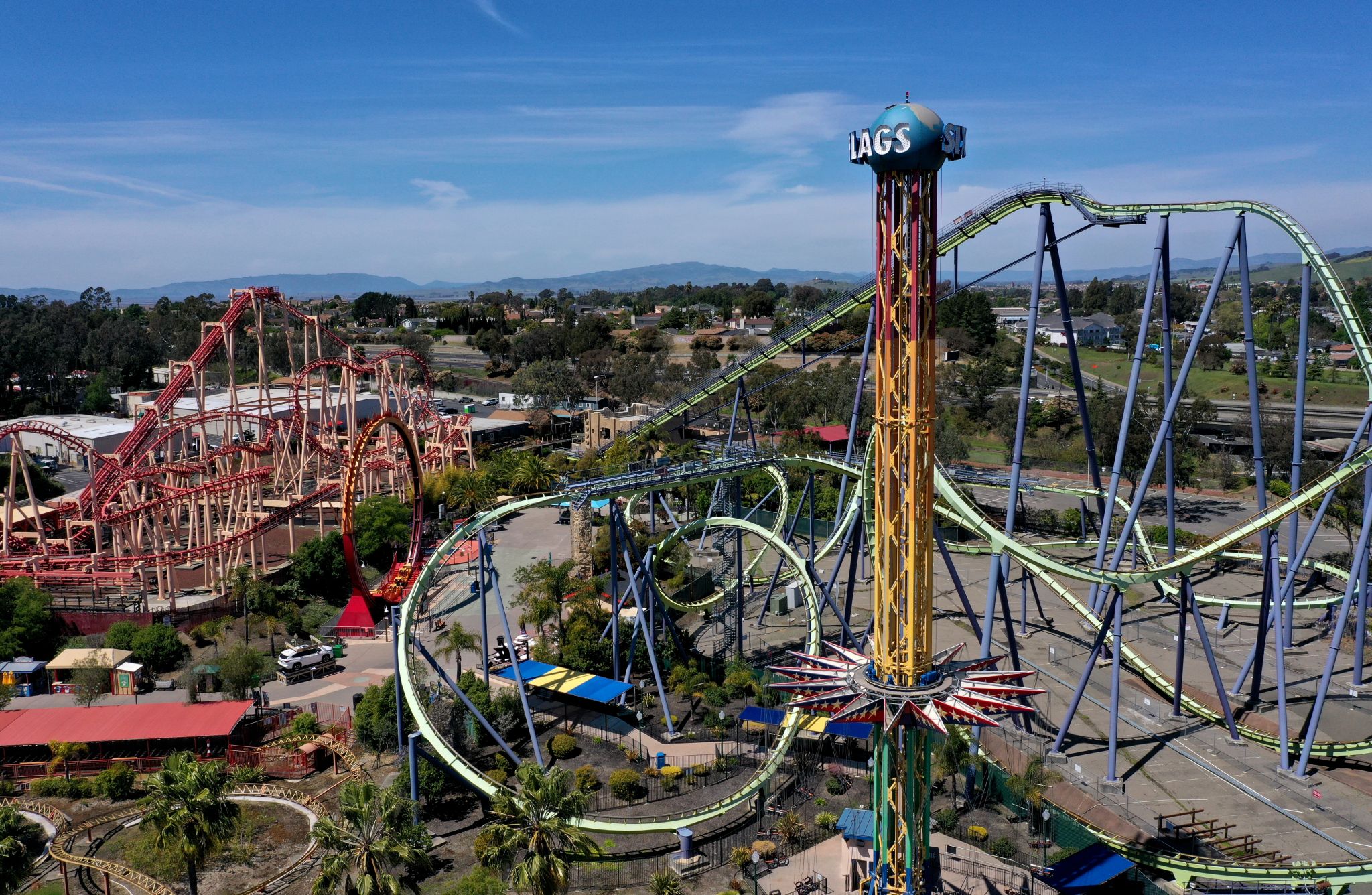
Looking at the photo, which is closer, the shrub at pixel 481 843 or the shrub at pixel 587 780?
the shrub at pixel 481 843

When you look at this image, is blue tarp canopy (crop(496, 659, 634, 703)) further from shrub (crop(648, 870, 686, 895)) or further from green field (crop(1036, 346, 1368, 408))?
green field (crop(1036, 346, 1368, 408))

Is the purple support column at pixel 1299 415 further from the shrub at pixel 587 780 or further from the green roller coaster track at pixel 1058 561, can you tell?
the shrub at pixel 587 780

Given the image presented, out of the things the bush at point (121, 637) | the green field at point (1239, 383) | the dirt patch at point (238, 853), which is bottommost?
the dirt patch at point (238, 853)

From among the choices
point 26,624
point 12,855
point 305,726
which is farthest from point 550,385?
point 12,855

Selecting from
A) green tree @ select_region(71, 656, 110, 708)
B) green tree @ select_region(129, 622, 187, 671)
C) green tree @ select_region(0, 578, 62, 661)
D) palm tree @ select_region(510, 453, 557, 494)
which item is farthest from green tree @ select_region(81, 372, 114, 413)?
green tree @ select_region(71, 656, 110, 708)

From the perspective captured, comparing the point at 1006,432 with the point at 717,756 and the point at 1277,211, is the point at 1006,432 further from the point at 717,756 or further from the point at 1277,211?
the point at 717,756

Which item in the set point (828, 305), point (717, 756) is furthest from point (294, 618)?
point (828, 305)

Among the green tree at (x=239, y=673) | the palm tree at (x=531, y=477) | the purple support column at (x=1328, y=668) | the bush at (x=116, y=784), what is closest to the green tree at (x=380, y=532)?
the palm tree at (x=531, y=477)

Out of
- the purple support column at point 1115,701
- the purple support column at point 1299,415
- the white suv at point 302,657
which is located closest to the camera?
the purple support column at point 1115,701
